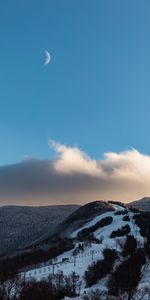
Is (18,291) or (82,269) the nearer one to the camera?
(18,291)

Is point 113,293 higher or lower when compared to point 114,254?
lower

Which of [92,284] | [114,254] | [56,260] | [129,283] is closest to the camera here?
[129,283]

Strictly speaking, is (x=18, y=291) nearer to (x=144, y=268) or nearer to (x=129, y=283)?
(x=129, y=283)

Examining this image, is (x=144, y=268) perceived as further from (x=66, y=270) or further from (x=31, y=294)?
(x=31, y=294)

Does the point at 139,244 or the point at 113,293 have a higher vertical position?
the point at 139,244

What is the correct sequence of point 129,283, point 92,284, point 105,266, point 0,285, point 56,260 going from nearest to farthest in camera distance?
point 0,285 → point 129,283 → point 92,284 → point 105,266 → point 56,260

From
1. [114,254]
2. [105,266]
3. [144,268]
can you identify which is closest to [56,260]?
[114,254]

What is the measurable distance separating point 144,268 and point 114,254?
33979 mm

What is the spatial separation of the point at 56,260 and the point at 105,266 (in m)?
48.7

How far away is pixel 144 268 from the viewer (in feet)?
453

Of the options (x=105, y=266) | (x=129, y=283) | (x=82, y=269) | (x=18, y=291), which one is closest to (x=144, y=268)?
(x=105, y=266)

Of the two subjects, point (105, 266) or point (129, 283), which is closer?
point (129, 283)

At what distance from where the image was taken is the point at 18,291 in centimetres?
8638

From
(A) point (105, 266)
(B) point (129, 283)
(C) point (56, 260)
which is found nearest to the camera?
(B) point (129, 283)
